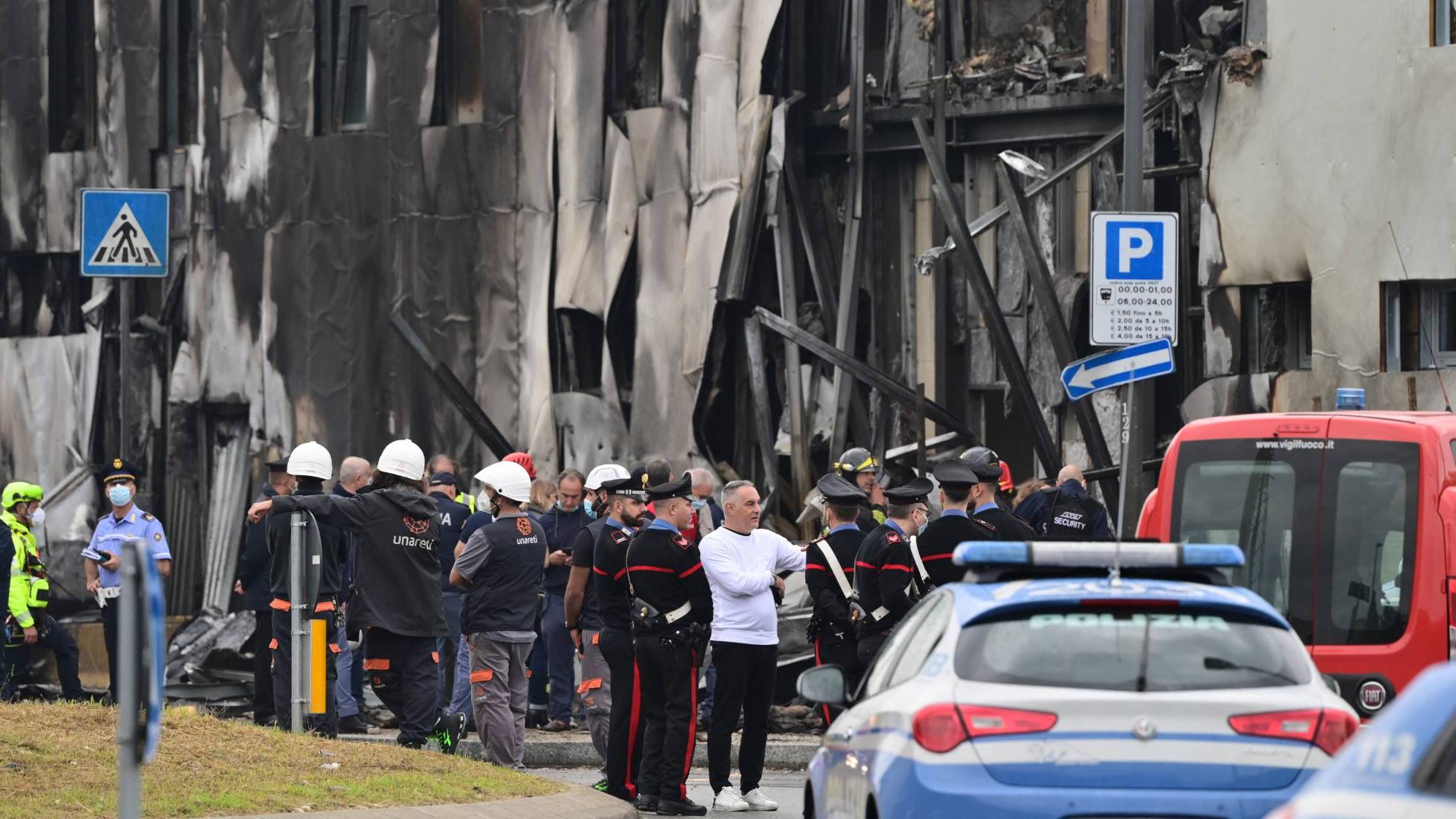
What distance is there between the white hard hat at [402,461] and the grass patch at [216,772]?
5.53 feet

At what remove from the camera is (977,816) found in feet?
23.3

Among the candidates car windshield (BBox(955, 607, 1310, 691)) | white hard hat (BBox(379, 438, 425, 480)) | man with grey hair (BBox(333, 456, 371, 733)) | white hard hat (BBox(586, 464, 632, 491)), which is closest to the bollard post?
car windshield (BBox(955, 607, 1310, 691))

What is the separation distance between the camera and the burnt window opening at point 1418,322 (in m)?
18.6

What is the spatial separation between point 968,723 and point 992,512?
5896mm

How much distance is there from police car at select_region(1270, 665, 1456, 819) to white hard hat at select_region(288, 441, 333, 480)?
10563mm

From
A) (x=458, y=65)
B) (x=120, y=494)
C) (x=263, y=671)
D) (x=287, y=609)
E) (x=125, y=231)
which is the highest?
(x=458, y=65)

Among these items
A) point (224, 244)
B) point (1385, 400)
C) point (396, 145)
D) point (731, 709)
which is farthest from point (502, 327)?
point (731, 709)

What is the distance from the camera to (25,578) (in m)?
19.5

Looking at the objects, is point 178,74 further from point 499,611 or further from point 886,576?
point 886,576

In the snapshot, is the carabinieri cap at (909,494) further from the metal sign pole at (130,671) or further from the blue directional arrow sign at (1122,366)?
the metal sign pole at (130,671)

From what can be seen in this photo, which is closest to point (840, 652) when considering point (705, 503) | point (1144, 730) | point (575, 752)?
point (575, 752)

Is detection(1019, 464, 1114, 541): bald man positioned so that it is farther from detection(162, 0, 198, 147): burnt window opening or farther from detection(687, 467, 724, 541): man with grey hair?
detection(162, 0, 198, 147): burnt window opening

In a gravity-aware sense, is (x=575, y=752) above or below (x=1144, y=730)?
below

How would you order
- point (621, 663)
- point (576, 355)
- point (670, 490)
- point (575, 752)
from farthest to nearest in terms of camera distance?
1. point (576, 355)
2. point (575, 752)
3. point (621, 663)
4. point (670, 490)
